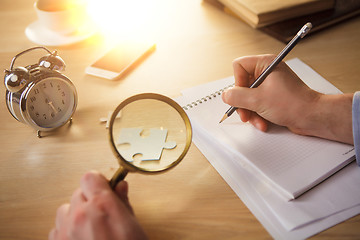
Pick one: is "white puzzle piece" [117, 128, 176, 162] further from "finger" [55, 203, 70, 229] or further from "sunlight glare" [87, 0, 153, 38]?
"sunlight glare" [87, 0, 153, 38]

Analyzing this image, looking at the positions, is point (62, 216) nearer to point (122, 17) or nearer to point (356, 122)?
point (356, 122)

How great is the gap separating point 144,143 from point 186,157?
14 centimetres

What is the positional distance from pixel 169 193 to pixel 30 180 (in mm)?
337

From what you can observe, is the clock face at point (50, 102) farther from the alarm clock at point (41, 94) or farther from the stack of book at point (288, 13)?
the stack of book at point (288, 13)

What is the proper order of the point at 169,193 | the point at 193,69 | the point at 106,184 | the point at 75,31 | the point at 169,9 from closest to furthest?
the point at 106,184 < the point at 169,193 < the point at 193,69 < the point at 75,31 < the point at 169,9

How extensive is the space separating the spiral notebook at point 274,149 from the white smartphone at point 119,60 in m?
0.27

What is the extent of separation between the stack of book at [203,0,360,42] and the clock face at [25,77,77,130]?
2.44ft

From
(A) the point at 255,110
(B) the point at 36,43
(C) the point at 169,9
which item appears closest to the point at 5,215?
(A) the point at 255,110

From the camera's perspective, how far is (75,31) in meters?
1.30

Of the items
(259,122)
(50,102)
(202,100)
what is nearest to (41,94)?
(50,102)

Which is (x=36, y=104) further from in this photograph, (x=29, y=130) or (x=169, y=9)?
(x=169, y=9)

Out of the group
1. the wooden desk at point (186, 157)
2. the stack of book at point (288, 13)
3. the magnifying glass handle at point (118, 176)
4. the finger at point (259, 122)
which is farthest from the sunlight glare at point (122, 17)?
the magnifying glass handle at point (118, 176)

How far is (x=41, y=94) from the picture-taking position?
0.90 meters

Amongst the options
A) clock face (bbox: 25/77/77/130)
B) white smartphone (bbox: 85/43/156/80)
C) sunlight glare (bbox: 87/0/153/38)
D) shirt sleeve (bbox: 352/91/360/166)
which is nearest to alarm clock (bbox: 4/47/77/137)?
clock face (bbox: 25/77/77/130)
